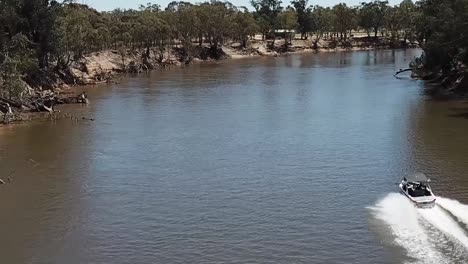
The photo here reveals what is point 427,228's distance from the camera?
98.3ft

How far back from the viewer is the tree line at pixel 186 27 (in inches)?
2862

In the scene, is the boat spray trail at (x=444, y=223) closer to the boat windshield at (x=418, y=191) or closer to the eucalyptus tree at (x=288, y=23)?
the boat windshield at (x=418, y=191)

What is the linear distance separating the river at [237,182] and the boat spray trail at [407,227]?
10cm

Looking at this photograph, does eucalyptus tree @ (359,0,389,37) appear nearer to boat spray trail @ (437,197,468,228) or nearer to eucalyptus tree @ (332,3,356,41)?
eucalyptus tree @ (332,3,356,41)

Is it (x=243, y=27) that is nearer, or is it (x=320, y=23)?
(x=243, y=27)

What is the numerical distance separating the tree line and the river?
990cm

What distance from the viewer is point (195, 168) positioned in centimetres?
4253

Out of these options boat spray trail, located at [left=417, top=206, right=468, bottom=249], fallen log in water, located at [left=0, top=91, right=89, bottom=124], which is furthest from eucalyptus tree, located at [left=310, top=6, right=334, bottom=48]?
boat spray trail, located at [left=417, top=206, right=468, bottom=249]

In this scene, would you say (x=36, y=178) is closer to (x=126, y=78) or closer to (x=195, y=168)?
(x=195, y=168)

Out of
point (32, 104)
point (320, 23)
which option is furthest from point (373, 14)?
point (32, 104)

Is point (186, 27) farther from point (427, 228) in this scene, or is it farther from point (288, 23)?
point (427, 228)

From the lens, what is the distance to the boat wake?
27.0 metres

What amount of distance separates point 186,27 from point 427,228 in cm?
11736

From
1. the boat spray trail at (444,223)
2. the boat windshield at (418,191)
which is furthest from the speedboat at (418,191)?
the boat spray trail at (444,223)
